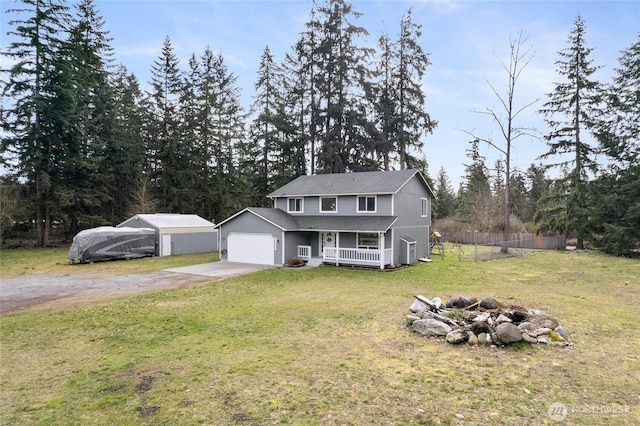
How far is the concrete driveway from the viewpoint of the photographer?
16172 millimetres

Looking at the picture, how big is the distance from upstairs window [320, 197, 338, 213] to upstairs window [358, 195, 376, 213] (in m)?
1.50

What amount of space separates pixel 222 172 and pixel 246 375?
32.0 metres

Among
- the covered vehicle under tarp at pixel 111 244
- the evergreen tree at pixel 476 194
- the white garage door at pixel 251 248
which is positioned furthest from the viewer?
the evergreen tree at pixel 476 194

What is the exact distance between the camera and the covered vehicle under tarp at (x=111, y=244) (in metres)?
19.3

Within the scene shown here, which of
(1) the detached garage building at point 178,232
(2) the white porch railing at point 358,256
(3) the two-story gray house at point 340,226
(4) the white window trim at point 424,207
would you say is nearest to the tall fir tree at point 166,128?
(1) the detached garage building at point 178,232

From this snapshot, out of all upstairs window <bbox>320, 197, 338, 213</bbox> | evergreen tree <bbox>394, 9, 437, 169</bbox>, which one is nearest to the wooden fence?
evergreen tree <bbox>394, 9, 437, 169</bbox>

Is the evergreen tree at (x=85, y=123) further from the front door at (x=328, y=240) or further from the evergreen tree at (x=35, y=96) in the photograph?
the front door at (x=328, y=240)

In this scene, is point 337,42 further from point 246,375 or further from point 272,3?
point 246,375

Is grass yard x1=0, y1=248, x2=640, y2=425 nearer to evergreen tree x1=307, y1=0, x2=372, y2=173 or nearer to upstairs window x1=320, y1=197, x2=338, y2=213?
upstairs window x1=320, y1=197, x2=338, y2=213

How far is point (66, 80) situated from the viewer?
26.4m

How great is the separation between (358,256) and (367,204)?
3043mm

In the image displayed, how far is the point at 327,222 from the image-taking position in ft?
62.5

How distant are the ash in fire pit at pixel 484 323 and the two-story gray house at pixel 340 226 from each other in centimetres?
807

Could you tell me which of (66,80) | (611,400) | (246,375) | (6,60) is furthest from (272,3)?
(6,60)
